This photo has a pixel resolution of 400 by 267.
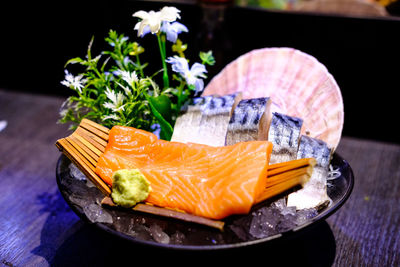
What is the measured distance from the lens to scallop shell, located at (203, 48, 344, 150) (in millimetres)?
1526

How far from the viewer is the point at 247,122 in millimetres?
1299

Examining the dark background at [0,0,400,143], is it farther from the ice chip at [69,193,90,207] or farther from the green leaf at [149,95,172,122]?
the ice chip at [69,193,90,207]

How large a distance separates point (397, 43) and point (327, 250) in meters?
1.41

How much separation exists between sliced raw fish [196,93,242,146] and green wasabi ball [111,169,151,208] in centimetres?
32

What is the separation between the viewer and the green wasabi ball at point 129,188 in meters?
1.09

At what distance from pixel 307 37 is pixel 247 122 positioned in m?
1.19

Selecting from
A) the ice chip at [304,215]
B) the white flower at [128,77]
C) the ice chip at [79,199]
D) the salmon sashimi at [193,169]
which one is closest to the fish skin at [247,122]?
the salmon sashimi at [193,169]

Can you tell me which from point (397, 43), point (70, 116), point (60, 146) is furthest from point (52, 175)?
point (397, 43)

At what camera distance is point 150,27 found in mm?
1354

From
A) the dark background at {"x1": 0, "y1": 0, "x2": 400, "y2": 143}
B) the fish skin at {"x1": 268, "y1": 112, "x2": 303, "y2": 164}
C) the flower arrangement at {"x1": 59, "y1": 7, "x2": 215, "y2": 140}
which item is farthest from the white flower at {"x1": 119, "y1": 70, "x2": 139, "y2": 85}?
the dark background at {"x1": 0, "y1": 0, "x2": 400, "y2": 143}

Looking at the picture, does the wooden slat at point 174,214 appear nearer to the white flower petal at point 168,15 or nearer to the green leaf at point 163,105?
the green leaf at point 163,105

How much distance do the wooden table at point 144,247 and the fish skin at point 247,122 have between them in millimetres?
409

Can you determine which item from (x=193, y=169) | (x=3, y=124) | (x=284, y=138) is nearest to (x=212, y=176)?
(x=193, y=169)

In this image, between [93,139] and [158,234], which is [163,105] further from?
[158,234]
